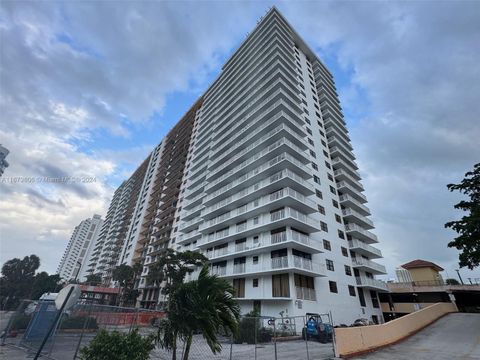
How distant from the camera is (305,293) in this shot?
2575 centimetres

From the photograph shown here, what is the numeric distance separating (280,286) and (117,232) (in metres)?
82.0

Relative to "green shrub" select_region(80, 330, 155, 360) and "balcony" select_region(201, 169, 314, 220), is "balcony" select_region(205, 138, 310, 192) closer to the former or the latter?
"balcony" select_region(201, 169, 314, 220)

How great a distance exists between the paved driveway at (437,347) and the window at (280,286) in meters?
10.4

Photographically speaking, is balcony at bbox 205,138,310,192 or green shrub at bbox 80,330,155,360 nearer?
green shrub at bbox 80,330,155,360

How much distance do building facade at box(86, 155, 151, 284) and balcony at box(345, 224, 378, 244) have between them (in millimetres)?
71154

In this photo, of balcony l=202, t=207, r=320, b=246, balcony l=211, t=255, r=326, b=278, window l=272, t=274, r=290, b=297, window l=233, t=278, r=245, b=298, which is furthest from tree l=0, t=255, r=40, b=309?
window l=272, t=274, r=290, b=297

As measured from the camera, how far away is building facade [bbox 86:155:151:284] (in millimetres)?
84250

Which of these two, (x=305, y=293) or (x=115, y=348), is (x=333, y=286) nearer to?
(x=305, y=293)

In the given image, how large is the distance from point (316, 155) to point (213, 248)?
2184 centimetres

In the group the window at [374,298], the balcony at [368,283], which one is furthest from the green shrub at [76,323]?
the window at [374,298]

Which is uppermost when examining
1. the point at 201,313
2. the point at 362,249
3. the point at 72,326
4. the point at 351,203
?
the point at 351,203

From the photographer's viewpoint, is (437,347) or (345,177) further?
(345,177)

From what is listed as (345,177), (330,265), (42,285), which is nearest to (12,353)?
(330,265)

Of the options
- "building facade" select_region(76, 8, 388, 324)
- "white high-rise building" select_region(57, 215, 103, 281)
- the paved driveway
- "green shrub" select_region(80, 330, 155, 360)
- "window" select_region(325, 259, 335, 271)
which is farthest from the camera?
"white high-rise building" select_region(57, 215, 103, 281)
